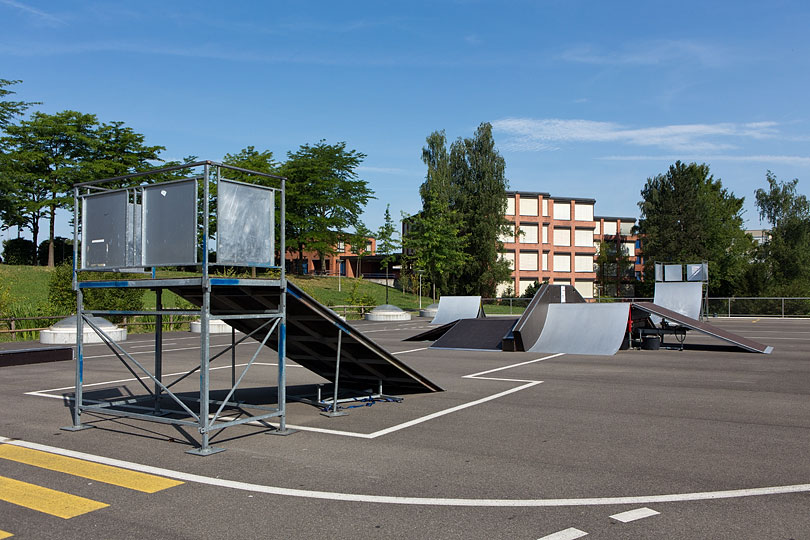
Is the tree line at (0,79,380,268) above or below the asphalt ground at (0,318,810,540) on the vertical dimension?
above

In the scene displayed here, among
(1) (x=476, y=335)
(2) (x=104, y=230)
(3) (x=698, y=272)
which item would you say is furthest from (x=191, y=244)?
(3) (x=698, y=272)

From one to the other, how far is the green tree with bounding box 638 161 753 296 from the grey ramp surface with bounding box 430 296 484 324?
4490 cm

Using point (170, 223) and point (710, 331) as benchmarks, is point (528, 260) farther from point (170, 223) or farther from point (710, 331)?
point (170, 223)

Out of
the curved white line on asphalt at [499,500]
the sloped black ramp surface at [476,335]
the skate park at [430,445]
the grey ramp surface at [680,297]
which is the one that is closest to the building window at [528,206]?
the grey ramp surface at [680,297]

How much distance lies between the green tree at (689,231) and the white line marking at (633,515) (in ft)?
223

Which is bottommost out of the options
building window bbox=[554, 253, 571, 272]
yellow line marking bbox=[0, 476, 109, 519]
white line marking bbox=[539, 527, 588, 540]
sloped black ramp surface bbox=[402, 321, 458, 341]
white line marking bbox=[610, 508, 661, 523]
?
sloped black ramp surface bbox=[402, 321, 458, 341]

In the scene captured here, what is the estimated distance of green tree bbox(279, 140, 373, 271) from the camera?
64.2 metres

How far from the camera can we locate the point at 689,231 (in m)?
68.9

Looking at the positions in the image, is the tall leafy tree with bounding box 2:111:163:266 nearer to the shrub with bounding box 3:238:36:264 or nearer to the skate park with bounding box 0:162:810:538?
the shrub with bounding box 3:238:36:264

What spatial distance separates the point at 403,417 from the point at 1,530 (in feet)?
18.1

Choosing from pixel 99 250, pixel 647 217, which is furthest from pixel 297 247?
pixel 99 250

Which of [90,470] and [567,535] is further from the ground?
[567,535]

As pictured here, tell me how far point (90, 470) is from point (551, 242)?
78.7 meters

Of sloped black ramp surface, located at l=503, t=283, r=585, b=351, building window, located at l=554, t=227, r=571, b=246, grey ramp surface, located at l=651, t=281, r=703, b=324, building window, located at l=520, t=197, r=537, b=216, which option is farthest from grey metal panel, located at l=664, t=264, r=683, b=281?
building window, located at l=554, t=227, r=571, b=246
